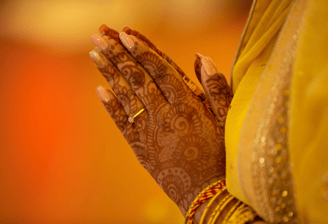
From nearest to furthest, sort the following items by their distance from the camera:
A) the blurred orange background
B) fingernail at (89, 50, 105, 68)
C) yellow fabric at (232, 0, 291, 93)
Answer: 1. yellow fabric at (232, 0, 291, 93)
2. fingernail at (89, 50, 105, 68)
3. the blurred orange background

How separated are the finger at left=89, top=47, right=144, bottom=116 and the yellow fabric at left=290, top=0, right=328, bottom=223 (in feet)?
0.94

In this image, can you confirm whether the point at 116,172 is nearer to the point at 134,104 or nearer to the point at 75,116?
the point at 75,116

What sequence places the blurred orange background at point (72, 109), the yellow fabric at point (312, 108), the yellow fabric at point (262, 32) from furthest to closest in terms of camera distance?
the blurred orange background at point (72, 109)
the yellow fabric at point (262, 32)
the yellow fabric at point (312, 108)

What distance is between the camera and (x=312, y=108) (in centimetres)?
21

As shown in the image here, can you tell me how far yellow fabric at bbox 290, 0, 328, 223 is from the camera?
207mm

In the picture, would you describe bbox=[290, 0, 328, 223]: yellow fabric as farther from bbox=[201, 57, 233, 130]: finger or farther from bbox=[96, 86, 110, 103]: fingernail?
bbox=[96, 86, 110, 103]: fingernail

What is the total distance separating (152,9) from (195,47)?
22 cm

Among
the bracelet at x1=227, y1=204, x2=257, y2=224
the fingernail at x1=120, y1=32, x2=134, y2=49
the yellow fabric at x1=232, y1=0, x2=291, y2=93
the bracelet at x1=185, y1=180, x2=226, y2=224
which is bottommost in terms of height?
the bracelet at x1=227, y1=204, x2=257, y2=224

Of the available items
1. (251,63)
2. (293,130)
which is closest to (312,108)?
(293,130)

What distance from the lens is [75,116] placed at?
2.56ft

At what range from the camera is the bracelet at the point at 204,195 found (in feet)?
1.15

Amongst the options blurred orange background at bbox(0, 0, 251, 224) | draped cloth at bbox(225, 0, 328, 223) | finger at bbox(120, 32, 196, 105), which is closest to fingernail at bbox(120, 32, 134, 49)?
finger at bbox(120, 32, 196, 105)

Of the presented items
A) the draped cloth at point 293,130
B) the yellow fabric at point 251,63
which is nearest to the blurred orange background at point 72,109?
the yellow fabric at point 251,63

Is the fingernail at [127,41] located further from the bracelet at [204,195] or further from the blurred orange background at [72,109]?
the blurred orange background at [72,109]
